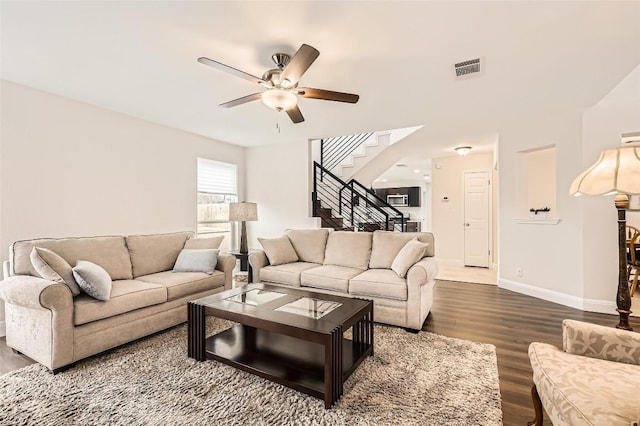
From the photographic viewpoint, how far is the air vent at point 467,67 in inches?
105

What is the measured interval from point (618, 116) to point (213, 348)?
5.17m

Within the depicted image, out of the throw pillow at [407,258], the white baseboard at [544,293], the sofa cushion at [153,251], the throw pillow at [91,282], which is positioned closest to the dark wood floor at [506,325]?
the white baseboard at [544,293]

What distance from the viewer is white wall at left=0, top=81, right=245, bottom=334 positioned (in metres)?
3.09

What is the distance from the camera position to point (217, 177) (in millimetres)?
5621

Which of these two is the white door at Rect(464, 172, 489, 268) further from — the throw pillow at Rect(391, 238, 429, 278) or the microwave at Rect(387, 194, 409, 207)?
the microwave at Rect(387, 194, 409, 207)

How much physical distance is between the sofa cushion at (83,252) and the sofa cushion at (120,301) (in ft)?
0.65

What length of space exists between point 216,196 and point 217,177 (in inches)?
14.2

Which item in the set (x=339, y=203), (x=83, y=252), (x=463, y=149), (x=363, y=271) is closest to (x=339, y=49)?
(x=363, y=271)

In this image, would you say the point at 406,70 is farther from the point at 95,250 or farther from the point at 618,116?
the point at 95,250

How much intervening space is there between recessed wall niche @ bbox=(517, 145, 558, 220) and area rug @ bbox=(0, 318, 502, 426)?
316 cm

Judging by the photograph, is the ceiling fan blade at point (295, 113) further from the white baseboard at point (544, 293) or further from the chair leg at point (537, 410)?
the white baseboard at point (544, 293)

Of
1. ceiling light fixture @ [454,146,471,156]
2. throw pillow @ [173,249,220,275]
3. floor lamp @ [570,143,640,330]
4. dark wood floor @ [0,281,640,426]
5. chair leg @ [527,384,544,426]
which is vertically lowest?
dark wood floor @ [0,281,640,426]

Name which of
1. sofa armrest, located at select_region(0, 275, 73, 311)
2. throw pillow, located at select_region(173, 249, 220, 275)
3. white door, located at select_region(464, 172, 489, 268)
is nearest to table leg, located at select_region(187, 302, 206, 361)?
sofa armrest, located at select_region(0, 275, 73, 311)

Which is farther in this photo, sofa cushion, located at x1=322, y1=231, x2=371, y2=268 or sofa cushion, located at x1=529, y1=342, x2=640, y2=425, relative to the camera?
sofa cushion, located at x1=322, y1=231, x2=371, y2=268
